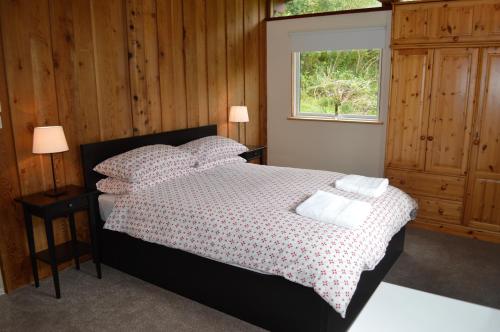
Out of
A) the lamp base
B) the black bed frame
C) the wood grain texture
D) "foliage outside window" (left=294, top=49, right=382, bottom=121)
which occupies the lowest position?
the black bed frame

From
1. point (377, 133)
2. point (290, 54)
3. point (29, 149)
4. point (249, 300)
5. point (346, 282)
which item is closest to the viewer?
point (346, 282)

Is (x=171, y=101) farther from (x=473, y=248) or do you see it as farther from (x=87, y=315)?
(x=473, y=248)

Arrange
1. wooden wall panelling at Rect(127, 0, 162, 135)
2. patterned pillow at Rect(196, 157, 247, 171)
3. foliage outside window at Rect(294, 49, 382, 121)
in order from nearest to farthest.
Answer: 1. wooden wall panelling at Rect(127, 0, 162, 135)
2. patterned pillow at Rect(196, 157, 247, 171)
3. foliage outside window at Rect(294, 49, 382, 121)

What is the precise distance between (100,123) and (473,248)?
11.3 ft

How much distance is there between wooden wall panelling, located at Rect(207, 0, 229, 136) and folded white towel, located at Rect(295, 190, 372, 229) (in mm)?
2252

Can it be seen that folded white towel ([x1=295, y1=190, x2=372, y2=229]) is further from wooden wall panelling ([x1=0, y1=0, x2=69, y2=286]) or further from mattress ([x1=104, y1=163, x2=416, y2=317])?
wooden wall panelling ([x1=0, y1=0, x2=69, y2=286])

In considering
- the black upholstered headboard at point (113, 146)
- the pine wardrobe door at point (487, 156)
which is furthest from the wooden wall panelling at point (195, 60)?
the pine wardrobe door at point (487, 156)

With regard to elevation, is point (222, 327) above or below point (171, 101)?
below

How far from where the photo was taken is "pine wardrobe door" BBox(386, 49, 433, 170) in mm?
3951

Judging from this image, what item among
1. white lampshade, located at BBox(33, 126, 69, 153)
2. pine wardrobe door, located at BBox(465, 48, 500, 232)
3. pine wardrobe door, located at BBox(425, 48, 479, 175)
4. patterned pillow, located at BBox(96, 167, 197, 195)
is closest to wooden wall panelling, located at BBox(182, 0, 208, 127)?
patterned pillow, located at BBox(96, 167, 197, 195)

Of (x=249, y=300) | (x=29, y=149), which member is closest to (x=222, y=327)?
(x=249, y=300)

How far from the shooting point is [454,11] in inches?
145

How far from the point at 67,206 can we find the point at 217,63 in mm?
2447

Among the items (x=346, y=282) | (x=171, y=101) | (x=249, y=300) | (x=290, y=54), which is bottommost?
(x=249, y=300)
